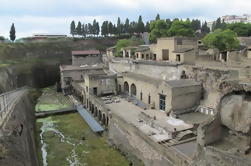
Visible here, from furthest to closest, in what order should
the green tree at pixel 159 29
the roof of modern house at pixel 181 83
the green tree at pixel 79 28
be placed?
the green tree at pixel 79 28, the green tree at pixel 159 29, the roof of modern house at pixel 181 83

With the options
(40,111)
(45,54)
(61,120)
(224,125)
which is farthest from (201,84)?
(45,54)

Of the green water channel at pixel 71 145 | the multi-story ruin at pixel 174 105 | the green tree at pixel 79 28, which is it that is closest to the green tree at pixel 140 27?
the green tree at pixel 79 28

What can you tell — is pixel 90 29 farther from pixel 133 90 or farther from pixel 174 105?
pixel 174 105

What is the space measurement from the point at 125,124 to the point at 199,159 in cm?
924

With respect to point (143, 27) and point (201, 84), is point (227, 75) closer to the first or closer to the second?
point (201, 84)

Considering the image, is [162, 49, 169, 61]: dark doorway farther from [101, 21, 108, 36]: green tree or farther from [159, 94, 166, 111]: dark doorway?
[101, 21, 108, 36]: green tree

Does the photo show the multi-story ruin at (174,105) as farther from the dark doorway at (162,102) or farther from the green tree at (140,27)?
the green tree at (140,27)

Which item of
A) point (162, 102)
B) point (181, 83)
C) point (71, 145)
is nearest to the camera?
point (71, 145)

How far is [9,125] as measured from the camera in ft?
42.9

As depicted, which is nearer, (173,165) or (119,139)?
(173,165)

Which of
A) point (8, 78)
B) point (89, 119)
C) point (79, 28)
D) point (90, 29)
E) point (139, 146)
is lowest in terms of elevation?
point (89, 119)

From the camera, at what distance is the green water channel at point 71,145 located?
16.1 meters

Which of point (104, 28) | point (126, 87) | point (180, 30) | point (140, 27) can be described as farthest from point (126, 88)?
point (140, 27)

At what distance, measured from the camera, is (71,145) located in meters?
18.6
